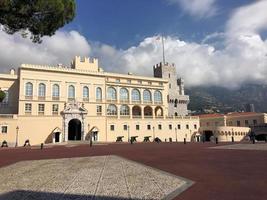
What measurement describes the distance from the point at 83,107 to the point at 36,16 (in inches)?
1609

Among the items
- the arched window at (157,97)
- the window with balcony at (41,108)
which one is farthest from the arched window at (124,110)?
the window with balcony at (41,108)

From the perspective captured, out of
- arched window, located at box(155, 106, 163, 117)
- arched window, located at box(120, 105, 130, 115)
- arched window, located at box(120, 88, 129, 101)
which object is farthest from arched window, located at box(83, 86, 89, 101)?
arched window, located at box(155, 106, 163, 117)

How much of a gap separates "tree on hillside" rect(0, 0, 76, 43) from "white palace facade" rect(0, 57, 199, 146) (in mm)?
37285

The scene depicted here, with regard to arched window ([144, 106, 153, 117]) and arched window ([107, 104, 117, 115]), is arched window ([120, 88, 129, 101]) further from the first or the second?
arched window ([144, 106, 153, 117])

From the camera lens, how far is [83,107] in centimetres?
5562

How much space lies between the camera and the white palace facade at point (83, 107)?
50719mm

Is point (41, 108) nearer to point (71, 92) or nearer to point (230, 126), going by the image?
point (71, 92)

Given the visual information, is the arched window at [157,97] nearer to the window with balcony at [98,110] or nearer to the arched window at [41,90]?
the window with balcony at [98,110]

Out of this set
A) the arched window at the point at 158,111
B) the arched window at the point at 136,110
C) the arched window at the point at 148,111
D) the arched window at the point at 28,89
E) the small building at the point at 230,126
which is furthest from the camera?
the small building at the point at 230,126

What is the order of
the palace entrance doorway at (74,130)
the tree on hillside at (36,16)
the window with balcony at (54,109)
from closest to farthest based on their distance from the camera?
the tree on hillside at (36,16)
the window with balcony at (54,109)
the palace entrance doorway at (74,130)

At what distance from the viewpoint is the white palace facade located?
5072 cm

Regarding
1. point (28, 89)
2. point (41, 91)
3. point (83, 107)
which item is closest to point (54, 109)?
point (41, 91)

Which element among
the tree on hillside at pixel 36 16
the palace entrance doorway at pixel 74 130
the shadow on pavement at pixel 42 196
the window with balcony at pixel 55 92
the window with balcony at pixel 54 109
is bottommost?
the shadow on pavement at pixel 42 196

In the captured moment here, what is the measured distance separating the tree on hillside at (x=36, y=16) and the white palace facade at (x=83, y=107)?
122ft
